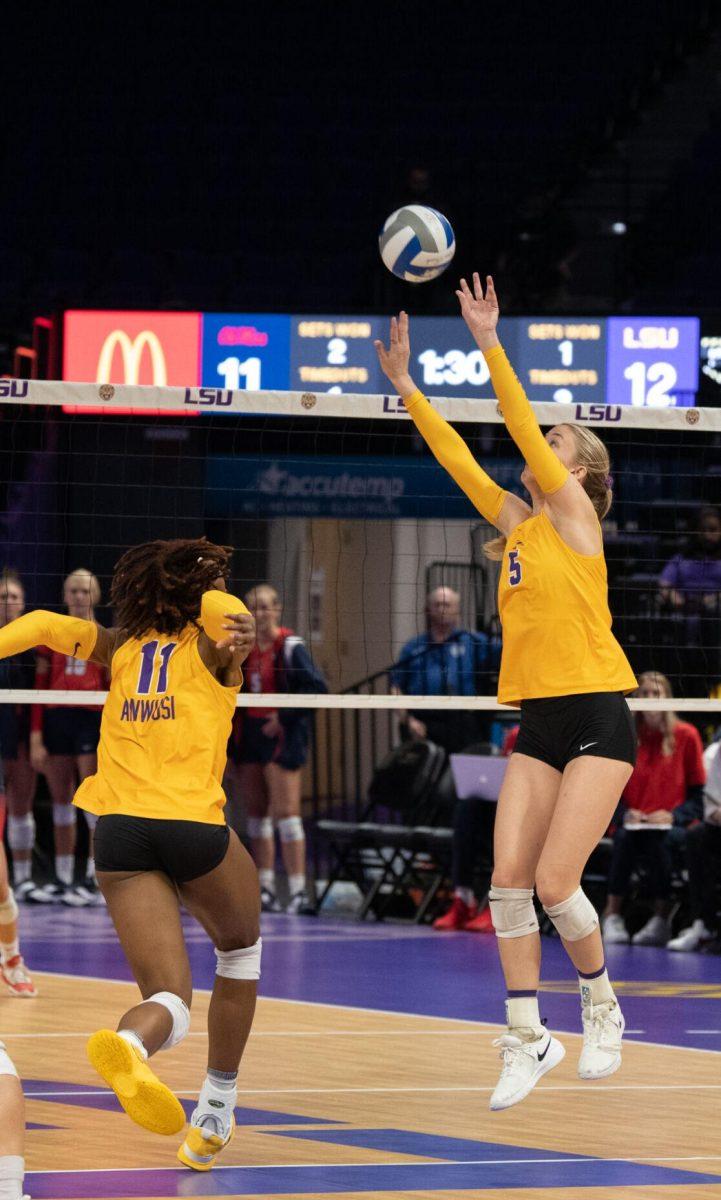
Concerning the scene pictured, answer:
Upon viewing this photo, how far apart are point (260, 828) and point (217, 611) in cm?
844

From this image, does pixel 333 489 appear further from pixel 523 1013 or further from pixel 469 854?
pixel 523 1013

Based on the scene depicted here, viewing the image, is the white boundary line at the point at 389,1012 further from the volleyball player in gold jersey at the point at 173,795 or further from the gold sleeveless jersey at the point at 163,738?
the gold sleeveless jersey at the point at 163,738

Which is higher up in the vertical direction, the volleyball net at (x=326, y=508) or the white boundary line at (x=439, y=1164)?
the volleyball net at (x=326, y=508)

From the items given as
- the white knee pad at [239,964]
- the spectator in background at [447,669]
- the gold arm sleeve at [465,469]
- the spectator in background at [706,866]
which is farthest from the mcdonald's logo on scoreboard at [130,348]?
the white knee pad at [239,964]

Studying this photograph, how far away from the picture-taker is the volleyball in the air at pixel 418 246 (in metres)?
7.56

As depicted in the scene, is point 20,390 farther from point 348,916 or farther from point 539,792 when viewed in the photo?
point 348,916

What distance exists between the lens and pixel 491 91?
21969 mm

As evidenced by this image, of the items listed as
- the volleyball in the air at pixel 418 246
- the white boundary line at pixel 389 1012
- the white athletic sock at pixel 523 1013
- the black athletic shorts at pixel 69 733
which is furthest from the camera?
the black athletic shorts at pixel 69 733

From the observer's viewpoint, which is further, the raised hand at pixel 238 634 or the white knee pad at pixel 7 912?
the white knee pad at pixel 7 912

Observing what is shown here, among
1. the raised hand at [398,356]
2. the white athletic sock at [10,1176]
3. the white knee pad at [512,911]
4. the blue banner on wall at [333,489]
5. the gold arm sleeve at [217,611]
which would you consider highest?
the blue banner on wall at [333,489]

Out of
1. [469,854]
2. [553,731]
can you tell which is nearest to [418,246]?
[553,731]

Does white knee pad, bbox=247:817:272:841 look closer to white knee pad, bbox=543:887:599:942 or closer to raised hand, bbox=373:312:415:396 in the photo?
raised hand, bbox=373:312:415:396

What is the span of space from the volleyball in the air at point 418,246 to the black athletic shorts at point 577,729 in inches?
91.0

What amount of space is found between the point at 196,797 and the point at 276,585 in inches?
448
